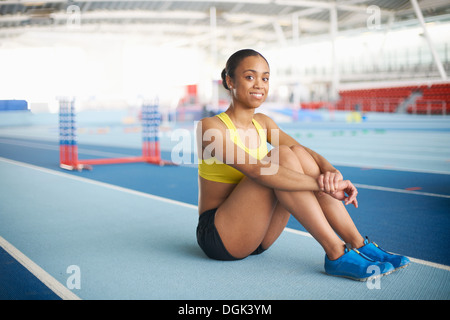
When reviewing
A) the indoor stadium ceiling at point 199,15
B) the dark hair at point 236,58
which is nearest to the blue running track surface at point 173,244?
the dark hair at point 236,58

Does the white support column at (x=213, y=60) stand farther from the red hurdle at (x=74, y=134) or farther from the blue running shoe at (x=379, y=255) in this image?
the blue running shoe at (x=379, y=255)

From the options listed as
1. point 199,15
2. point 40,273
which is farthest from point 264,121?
point 199,15

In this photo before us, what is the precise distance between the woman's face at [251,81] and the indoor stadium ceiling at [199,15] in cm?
2254

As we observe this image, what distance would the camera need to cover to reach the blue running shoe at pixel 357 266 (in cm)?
220

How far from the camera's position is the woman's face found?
2357 mm

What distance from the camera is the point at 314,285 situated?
87.9 inches

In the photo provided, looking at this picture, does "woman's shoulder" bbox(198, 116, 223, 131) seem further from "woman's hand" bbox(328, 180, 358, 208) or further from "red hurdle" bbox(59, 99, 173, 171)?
"red hurdle" bbox(59, 99, 173, 171)

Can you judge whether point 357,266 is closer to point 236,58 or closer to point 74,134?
point 236,58

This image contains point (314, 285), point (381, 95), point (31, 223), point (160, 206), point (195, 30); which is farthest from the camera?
point (195, 30)

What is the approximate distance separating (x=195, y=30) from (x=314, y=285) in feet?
106

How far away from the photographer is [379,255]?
2344 millimetres

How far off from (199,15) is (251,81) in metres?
28.0
